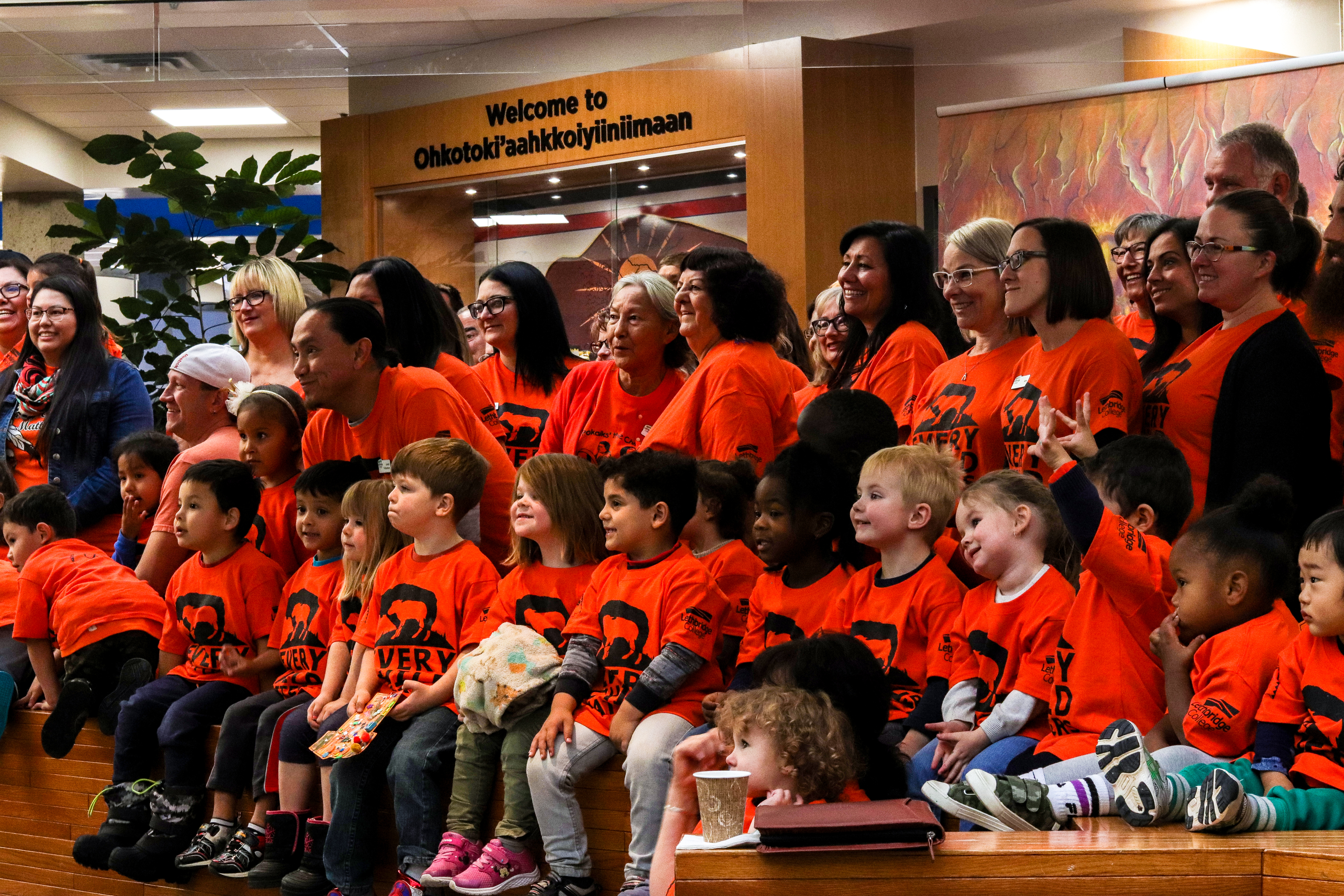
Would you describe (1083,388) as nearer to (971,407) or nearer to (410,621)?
(971,407)

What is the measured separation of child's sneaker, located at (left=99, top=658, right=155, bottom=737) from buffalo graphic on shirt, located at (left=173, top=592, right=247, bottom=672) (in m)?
0.22

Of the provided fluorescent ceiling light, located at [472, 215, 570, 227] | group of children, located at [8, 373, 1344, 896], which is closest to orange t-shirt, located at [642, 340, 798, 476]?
group of children, located at [8, 373, 1344, 896]

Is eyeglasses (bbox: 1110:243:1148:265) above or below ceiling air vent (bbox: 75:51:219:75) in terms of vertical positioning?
below

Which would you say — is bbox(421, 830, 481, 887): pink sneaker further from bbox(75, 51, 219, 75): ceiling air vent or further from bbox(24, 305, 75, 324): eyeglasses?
bbox(75, 51, 219, 75): ceiling air vent

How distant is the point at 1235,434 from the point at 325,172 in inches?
149

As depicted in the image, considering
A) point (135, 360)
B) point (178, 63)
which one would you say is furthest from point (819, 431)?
point (135, 360)

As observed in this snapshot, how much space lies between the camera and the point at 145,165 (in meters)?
5.53

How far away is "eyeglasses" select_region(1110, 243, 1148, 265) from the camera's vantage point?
399 cm

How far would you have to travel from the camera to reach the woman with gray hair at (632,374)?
4238mm

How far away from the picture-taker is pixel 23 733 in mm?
4520

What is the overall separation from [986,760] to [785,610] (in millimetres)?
677

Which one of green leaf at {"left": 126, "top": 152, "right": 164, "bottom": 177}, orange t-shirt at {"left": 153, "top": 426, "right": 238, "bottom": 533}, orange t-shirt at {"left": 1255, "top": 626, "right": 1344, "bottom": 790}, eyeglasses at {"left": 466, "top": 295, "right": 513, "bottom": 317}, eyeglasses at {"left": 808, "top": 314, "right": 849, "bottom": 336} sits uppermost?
green leaf at {"left": 126, "top": 152, "right": 164, "bottom": 177}

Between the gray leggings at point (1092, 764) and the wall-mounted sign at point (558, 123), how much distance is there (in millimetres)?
3261

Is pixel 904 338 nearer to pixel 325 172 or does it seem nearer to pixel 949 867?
pixel 949 867
